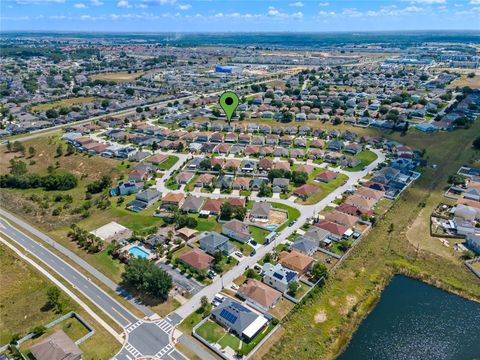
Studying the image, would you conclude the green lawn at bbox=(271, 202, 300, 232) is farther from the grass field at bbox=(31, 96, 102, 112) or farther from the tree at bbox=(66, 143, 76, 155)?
the grass field at bbox=(31, 96, 102, 112)

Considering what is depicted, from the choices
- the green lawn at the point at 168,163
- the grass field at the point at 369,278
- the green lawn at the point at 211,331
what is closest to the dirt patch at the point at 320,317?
the grass field at the point at 369,278

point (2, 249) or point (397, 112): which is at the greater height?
point (397, 112)

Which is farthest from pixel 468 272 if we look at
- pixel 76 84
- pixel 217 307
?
pixel 76 84

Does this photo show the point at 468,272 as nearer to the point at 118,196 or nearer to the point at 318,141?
the point at 318,141

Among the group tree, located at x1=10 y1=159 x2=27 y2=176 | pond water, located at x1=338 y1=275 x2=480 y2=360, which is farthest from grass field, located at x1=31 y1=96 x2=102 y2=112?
pond water, located at x1=338 y1=275 x2=480 y2=360

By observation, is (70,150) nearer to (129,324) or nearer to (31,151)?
(31,151)

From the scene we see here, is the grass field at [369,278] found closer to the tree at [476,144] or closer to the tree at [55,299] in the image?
the tree at [55,299]
